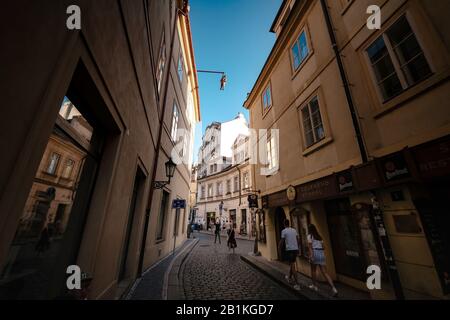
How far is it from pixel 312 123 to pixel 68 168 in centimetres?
698

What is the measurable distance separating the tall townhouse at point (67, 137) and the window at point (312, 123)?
5673 millimetres

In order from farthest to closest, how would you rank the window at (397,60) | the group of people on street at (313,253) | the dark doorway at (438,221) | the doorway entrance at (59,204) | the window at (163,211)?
the window at (163,211), the group of people on street at (313,253), the window at (397,60), the dark doorway at (438,221), the doorway entrance at (59,204)

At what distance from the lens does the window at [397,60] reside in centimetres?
393

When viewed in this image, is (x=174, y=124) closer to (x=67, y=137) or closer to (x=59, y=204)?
(x=67, y=137)

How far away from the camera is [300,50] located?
26.2 ft

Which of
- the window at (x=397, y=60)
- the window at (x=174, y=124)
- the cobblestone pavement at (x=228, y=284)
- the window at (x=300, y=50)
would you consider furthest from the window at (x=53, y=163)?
the window at (x=300, y=50)

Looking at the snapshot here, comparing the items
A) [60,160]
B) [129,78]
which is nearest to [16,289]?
[60,160]

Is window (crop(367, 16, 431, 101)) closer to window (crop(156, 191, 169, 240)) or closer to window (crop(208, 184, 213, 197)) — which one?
window (crop(156, 191, 169, 240))

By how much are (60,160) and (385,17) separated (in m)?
7.24

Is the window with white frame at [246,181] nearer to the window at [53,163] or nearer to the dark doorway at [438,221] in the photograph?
the dark doorway at [438,221]

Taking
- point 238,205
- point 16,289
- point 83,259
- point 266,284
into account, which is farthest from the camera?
point 238,205

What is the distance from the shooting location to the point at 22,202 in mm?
1375

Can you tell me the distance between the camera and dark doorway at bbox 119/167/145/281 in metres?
5.70
